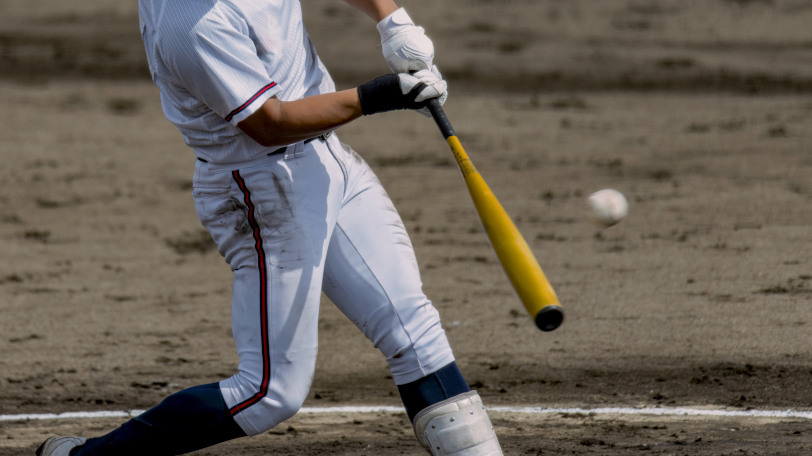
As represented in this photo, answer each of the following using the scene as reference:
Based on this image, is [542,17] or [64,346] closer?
[64,346]

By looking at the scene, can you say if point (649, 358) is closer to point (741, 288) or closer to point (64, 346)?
point (741, 288)

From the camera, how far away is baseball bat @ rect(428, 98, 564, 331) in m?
2.63

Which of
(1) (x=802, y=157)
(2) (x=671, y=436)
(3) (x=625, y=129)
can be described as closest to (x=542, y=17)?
(3) (x=625, y=129)

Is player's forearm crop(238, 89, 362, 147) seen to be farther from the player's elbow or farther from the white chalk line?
the white chalk line

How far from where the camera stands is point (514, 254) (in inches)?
111

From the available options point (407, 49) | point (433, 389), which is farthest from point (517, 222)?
point (433, 389)

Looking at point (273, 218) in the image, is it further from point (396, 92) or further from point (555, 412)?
point (555, 412)

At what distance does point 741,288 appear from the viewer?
558 cm

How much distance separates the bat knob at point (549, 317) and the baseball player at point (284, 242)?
430 millimetres

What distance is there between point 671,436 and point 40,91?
26.5 feet

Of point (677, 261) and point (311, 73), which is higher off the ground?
point (311, 73)

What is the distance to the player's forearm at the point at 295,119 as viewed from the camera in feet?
9.02

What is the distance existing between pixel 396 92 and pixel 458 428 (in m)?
0.89

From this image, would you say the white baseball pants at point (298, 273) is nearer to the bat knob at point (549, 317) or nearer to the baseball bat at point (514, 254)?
the baseball bat at point (514, 254)
